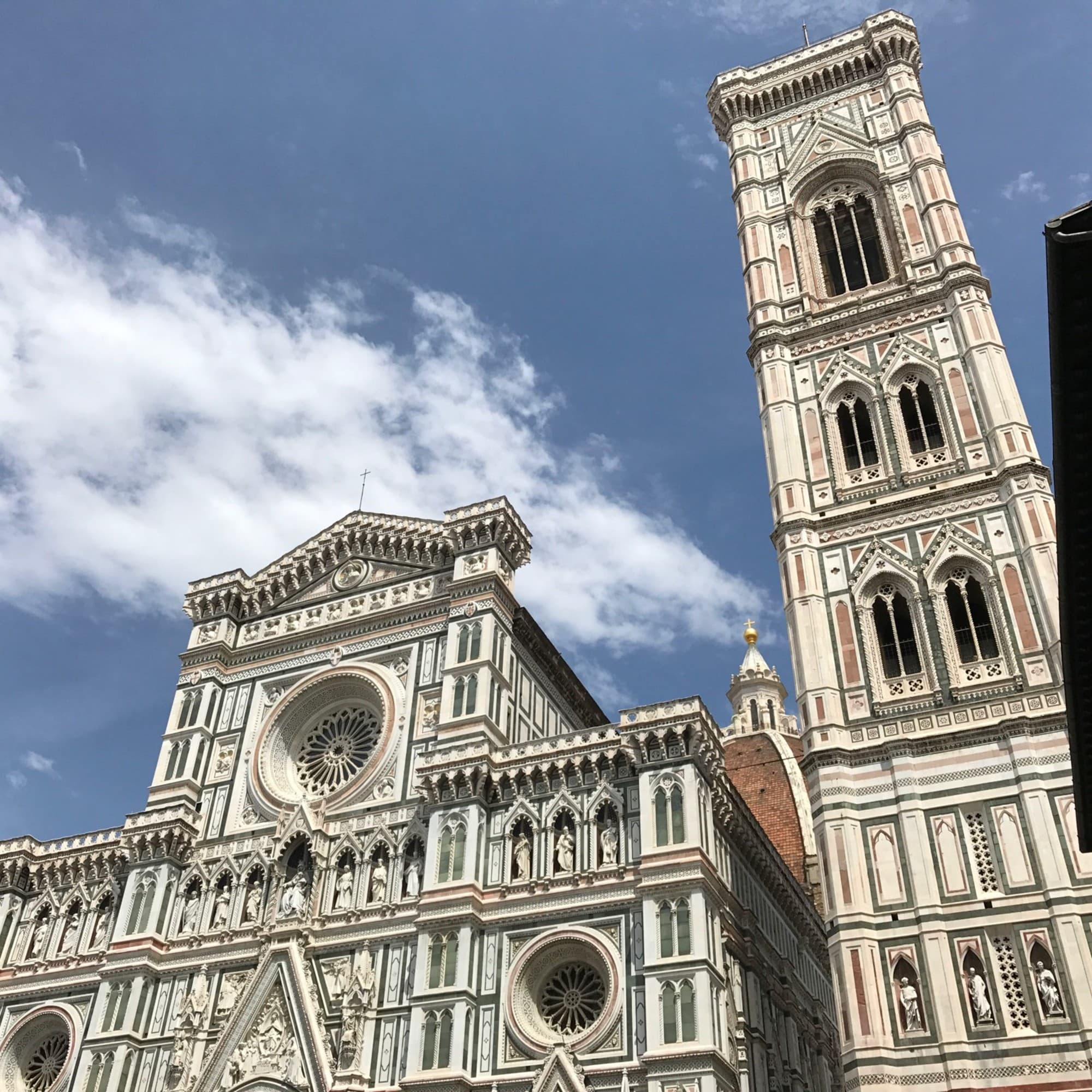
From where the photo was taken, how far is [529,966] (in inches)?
958

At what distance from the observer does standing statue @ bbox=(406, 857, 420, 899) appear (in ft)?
86.5

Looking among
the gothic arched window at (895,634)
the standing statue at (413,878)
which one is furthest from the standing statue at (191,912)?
the gothic arched window at (895,634)

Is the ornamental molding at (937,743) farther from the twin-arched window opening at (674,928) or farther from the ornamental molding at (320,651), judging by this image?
the ornamental molding at (320,651)

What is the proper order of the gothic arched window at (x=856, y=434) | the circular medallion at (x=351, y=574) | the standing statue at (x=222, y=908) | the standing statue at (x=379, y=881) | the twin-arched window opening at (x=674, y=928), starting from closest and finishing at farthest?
the twin-arched window opening at (x=674, y=928) < the standing statue at (x=379, y=881) < the standing statue at (x=222, y=908) < the gothic arched window at (x=856, y=434) < the circular medallion at (x=351, y=574)

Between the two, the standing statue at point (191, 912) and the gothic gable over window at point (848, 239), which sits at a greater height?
the gothic gable over window at point (848, 239)

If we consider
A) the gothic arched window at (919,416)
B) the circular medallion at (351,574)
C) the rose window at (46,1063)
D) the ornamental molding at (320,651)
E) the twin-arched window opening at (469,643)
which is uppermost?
the gothic arched window at (919,416)

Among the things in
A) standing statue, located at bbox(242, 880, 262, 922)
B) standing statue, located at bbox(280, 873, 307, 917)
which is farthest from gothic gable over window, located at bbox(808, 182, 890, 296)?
standing statue, located at bbox(242, 880, 262, 922)

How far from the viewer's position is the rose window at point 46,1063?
94.0 feet

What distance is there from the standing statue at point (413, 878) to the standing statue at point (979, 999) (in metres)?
12.1

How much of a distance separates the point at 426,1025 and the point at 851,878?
31.0ft

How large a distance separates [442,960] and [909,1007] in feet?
32.0

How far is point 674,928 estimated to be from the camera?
23203 millimetres

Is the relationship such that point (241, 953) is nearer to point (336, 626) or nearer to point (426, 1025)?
point (426, 1025)

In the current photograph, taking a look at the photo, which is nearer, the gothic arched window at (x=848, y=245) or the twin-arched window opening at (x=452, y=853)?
the twin-arched window opening at (x=452, y=853)
